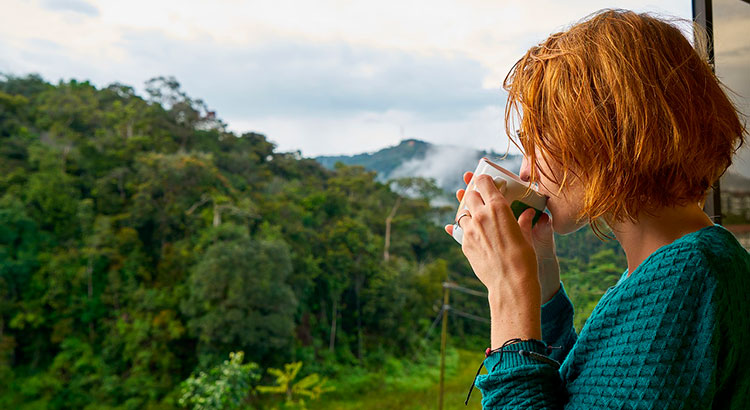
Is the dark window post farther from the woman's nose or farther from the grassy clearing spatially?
the grassy clearing

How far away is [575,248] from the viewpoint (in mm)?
1672

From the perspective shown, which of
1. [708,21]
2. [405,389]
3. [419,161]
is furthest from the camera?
[419,161]

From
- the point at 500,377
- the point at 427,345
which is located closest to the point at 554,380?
the point at 500,377

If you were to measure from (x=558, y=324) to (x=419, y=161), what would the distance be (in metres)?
10.7

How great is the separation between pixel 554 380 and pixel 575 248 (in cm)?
140

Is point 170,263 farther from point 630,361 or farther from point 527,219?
point 630,361

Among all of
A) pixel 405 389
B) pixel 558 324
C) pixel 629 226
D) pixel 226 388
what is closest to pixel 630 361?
pixel 629 226

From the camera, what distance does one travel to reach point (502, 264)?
400 mm

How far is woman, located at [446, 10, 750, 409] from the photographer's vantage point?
33cm

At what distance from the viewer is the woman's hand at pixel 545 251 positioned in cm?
50

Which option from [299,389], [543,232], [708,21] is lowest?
[299,389]

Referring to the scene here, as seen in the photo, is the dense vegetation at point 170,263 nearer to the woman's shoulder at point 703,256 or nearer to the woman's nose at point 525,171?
the woman's nose at point 525,171

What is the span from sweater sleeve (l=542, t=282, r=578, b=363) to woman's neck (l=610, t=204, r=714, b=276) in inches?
6.1

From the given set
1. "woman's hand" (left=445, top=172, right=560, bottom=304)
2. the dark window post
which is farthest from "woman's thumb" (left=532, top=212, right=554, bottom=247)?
the dark window post
